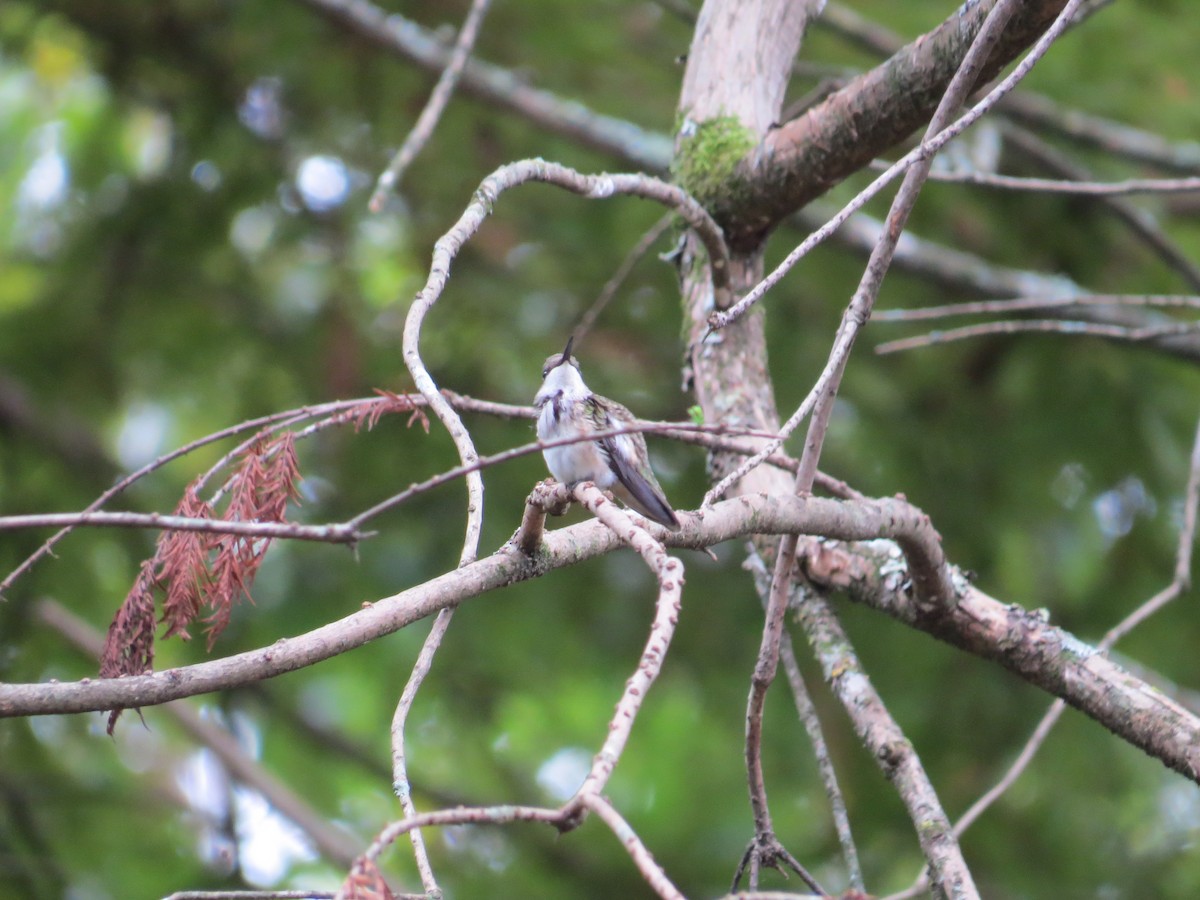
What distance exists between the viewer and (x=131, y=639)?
7.27ft

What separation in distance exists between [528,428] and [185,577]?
312 centimetres

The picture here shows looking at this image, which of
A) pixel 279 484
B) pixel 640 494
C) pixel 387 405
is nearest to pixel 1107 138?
pixel 640 494

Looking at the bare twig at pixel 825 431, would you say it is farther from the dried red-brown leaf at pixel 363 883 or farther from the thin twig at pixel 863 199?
the dried red-brown leaf at pixel 363 883

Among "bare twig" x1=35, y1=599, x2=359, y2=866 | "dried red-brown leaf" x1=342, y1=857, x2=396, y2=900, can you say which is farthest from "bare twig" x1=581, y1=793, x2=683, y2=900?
"bare twig" x1=35, y1=599, x2=359, y2=866

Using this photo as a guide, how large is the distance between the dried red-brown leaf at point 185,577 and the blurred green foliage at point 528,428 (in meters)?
3.08

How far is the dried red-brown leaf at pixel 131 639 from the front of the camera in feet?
7.13

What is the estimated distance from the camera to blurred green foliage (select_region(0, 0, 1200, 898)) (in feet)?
18.7

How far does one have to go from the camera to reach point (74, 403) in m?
6.16

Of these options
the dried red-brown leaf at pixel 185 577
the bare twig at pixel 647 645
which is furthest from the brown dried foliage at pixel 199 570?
the bare twig at pixel 647 645

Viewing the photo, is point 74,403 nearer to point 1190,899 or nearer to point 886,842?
point 886,842

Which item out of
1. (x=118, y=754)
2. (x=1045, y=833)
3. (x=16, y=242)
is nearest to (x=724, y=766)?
(x=1045, y=833)

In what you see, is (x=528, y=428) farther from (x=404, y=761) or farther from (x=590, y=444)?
(x=404, y=761)

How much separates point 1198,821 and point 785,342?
406 centimetres

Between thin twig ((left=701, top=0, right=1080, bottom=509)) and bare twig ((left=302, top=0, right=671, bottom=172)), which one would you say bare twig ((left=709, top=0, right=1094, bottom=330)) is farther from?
Answer: bare twig ((left=302, top=0, right=671, bottom=172))
